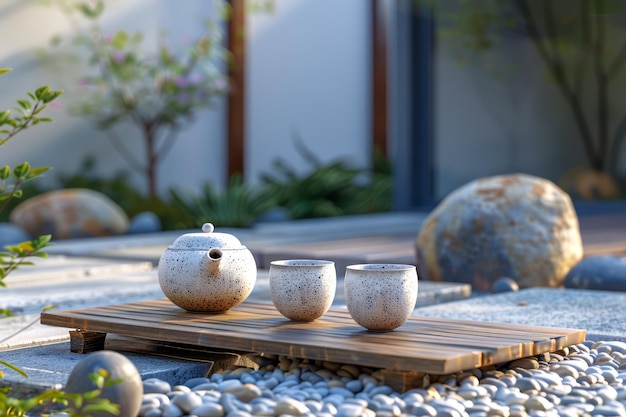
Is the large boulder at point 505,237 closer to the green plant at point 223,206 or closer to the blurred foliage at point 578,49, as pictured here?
the green plant at point 223,206

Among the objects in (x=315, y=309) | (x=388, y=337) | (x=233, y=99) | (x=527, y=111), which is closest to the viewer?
(x=388, y=337)

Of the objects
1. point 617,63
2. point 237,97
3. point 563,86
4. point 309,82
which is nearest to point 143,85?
point 237,97

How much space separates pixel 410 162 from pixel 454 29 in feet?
3.81

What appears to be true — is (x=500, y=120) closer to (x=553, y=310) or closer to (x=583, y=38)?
(x=583, y=38)

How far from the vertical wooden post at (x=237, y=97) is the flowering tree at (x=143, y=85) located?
1.08 feet

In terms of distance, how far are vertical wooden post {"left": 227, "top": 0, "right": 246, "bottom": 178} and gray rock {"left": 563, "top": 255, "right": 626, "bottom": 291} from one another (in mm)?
5819

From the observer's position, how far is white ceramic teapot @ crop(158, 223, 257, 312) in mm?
2668

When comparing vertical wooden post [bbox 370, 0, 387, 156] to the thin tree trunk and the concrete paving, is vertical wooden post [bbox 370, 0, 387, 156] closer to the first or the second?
the thin tree trunk

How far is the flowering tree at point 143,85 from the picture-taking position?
8.72 meters

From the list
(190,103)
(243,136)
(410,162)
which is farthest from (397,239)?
(243,136)

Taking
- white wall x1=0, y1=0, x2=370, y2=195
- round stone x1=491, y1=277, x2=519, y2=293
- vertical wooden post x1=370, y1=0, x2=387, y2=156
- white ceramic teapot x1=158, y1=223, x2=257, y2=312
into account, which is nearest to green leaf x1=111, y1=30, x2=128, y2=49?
white wall x1=0, y1=0, x2=370, y2=195

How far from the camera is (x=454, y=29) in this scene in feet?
27.9

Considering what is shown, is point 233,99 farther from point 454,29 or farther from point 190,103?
point 454,29

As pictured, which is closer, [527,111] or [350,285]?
[350,285]
